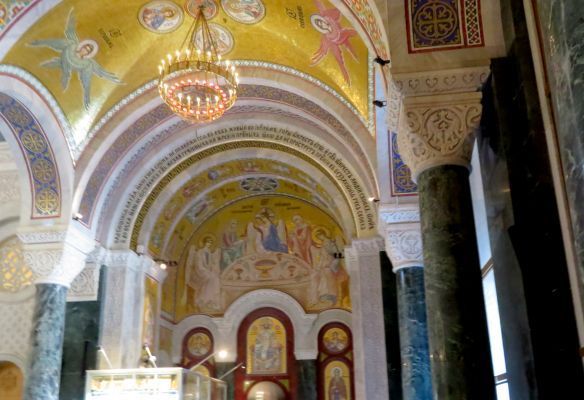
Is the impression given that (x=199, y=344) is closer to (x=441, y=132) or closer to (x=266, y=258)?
(x=266, y=258)

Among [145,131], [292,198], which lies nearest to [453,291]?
[145,131]

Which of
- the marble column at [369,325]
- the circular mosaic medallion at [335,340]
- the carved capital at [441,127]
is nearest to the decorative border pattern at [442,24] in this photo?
the carved capital at [441,127]

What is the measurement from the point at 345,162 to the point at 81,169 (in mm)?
4308

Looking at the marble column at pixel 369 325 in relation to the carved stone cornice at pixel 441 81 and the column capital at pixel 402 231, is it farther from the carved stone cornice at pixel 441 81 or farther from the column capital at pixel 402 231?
the carved stone cornice at pixel 441 81

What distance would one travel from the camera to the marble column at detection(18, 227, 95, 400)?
8.89m

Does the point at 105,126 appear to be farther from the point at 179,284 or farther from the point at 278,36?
the point at 179,284

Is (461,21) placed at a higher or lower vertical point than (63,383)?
higher

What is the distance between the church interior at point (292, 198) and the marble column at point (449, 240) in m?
0.02

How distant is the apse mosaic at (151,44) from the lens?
810cm

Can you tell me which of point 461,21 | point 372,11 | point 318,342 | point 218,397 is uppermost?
point 372,11

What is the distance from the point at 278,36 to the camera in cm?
909

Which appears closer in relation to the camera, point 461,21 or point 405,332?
point 461,21

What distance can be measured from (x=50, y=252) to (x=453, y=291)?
22.5 feet

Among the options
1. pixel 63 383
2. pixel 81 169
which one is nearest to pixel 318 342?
pixel 63 383
